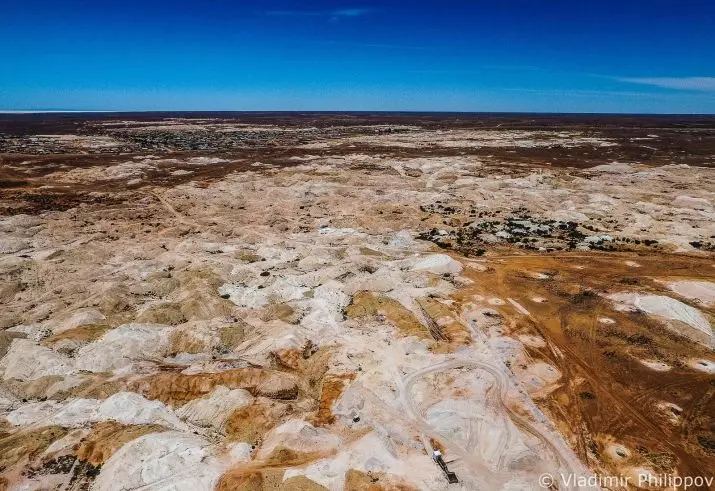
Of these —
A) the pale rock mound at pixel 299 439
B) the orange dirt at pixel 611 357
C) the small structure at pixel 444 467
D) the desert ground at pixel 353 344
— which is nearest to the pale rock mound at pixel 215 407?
the desert ground at pixel 353 344

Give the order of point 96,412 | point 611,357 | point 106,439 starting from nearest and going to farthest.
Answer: point 106,439 → point 96,412 → point 611,357

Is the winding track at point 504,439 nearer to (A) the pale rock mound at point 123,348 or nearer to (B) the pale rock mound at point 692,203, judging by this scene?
(A) the pale rock mound at point 123,348

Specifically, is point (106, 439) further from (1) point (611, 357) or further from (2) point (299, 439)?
(1) point (611, 357)

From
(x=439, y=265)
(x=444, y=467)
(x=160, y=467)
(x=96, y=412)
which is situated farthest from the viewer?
(x=439, y=265)

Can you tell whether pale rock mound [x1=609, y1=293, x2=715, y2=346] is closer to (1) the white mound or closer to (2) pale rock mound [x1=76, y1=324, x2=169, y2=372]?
(1) the white mound

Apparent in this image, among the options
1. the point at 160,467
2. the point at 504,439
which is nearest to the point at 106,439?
the point at 160,467

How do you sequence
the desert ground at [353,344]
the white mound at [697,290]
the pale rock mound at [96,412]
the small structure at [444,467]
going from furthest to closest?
1. the white mound at [697,290]
2. the pale rock mound at [96,412]
3. the desert ground at [353,344]
4. the small structure at [444,467]
